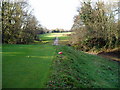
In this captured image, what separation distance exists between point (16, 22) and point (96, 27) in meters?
12.9

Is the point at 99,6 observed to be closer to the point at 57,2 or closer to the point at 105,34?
the point at 105,34

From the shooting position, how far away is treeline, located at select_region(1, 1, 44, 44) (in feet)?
67.9

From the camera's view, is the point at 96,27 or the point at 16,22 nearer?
the point at 96,27

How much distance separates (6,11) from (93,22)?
14.1 m

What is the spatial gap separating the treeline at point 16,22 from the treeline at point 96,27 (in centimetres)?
822

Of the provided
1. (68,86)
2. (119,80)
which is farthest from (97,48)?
(68,86)

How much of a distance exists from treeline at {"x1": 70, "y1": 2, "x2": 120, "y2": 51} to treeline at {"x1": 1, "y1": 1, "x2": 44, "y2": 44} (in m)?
8.22

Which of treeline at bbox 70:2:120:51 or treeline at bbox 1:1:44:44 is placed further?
treeline at bbox 1:1:44:44

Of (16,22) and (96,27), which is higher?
(16,22)

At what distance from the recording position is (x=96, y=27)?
66.6 feet

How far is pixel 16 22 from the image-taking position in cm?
2178

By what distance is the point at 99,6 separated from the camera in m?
20.5

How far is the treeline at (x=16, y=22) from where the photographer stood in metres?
20.7

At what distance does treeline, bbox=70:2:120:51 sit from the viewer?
61.6ft
